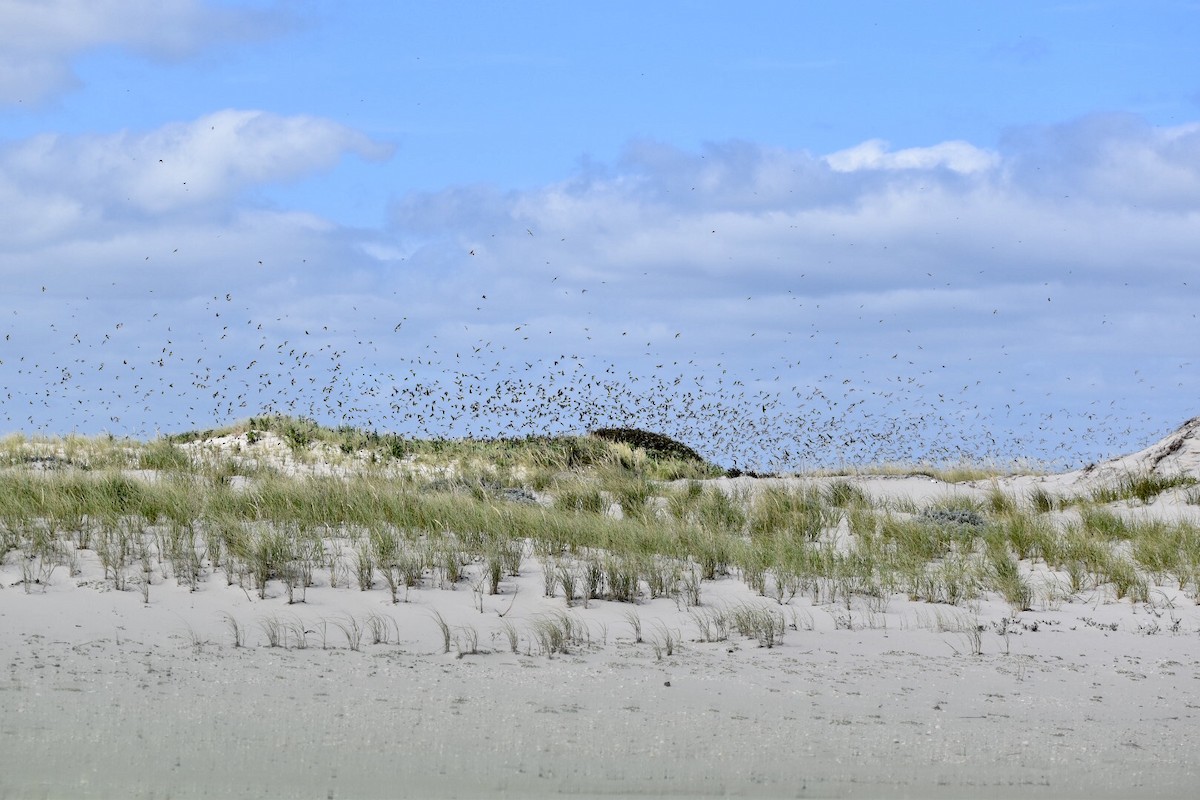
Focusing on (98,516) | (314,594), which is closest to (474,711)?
(314,594)

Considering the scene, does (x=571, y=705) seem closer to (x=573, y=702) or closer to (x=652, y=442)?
(x=573, y=702)

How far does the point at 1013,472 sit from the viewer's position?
61.5 feet

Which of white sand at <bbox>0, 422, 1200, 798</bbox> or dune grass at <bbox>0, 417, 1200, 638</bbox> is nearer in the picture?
white sand at <bbox>0, 422, 1200, 798</bbox>

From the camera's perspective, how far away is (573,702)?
610 cm

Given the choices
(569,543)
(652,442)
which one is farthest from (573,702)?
(652,442)

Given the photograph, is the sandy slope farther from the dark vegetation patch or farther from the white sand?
the dark vegetation patch

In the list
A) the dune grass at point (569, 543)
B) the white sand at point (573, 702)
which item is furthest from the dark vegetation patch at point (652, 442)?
the white sand at point (573, 702)

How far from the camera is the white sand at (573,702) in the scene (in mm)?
5145

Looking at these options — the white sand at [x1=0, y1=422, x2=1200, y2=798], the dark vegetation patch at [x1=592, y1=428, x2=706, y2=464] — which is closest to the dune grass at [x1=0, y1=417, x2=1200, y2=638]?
the white sand at [x1=0, y1=422, x2=1200, y2=798]

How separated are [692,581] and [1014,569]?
261 cm

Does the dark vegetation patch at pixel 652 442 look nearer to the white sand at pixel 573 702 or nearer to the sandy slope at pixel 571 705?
the white sand at pixel 573 702

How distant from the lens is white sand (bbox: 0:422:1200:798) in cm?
514

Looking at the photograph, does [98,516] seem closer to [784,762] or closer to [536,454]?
[784,762]

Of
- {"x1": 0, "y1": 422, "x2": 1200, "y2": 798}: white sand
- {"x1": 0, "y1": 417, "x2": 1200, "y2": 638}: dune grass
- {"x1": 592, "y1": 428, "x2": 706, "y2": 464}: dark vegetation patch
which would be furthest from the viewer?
{"x1": 592, "y1": 428, "x2": 706, "y2": 464}: dark vegetation patch
